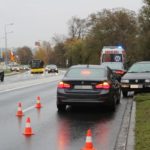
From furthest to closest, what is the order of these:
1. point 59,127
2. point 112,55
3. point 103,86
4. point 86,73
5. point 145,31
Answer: point 112,55
point 145,31
point 86,73
point 103,86
point 59,127

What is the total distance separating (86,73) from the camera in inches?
602

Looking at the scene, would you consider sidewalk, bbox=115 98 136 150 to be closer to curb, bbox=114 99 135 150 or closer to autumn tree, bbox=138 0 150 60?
curb, bbox=114 99 135 150

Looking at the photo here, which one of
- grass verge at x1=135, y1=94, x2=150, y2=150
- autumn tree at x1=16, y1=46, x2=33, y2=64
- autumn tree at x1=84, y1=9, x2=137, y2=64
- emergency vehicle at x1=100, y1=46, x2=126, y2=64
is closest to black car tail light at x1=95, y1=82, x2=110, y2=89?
grass verge at x1=135, y1=94, x2=150, y2=150

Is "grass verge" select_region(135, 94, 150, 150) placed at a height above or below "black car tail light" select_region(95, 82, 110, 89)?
below

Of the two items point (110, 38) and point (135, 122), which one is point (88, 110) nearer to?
point (135, 122)

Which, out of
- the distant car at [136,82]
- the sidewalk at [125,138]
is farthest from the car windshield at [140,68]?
the sidewalk at [125,138]

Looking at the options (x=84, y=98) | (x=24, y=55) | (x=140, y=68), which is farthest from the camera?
(x=24, y=55)

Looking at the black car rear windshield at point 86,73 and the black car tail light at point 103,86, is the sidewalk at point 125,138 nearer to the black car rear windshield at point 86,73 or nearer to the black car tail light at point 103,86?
the black car tail light at point 103,86

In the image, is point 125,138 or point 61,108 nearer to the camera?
point 125,138

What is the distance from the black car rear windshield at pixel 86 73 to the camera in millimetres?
15102

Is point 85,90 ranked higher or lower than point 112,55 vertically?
lower

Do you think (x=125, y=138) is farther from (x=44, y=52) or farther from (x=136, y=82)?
(x=44, y=52)

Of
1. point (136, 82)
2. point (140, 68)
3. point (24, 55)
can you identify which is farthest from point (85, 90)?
point (24, 55)

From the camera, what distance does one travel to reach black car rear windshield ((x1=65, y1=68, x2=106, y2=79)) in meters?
15.1
